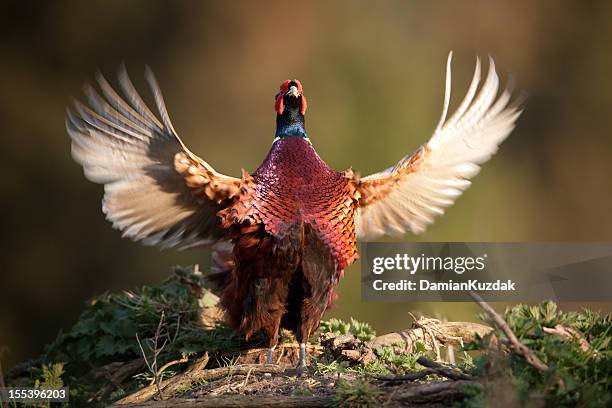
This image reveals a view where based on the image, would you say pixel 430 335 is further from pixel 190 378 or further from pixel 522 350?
pixel 522 350

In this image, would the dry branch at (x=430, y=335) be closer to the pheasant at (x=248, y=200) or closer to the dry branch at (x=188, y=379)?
the pheasant at (x=248, y=200)

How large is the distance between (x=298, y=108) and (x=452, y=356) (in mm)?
1459

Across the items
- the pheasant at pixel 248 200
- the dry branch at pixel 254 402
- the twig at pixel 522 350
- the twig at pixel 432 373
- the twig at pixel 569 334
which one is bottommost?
the dry branch at pixel 254 402

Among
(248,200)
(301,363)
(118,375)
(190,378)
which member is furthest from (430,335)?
(118,375)

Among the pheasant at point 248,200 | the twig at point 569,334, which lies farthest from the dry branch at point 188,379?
the twig at point 569,334

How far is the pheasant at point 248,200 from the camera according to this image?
11.0 feet

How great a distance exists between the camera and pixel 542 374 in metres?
2.25

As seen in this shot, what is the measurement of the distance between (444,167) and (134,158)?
1.62 meters

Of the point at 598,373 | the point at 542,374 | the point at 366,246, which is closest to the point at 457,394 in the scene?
the point at 542,374

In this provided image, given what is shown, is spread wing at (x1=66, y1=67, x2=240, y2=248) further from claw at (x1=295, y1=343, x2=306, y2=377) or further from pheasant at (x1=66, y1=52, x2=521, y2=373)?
claw at (x1=295, y1=343, x2=306, y2=377)

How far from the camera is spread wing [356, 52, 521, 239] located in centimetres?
394

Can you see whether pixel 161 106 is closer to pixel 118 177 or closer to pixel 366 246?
pixel 118 177

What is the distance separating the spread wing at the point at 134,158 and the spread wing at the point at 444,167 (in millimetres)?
894

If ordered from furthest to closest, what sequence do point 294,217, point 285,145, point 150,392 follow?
1. point 285,145
2. point 294,217
3. point 150,392
